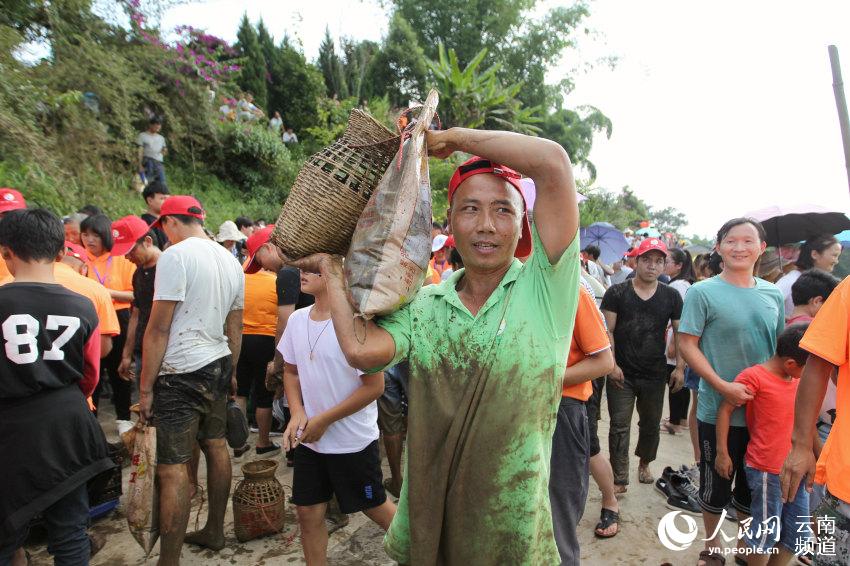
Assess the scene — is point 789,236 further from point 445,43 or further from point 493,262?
point 445,43

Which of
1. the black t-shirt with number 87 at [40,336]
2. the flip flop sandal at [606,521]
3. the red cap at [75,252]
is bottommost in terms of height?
the flip flop sandal at [606,521]

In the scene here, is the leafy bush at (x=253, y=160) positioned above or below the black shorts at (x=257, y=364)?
above

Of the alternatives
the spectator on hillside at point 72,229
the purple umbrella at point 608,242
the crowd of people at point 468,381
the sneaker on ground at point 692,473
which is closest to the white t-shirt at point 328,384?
the crowd of people at point 468,381

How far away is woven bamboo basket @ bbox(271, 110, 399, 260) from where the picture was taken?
5.35 ft

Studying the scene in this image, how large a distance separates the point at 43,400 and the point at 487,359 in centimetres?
249

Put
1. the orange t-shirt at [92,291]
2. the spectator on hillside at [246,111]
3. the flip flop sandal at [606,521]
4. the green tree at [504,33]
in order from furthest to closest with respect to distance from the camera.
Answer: the green tree at [504,33] < the spectator on hillside at [246,111] < the flip flop sandal at [606,521] < the orange t-shirt at [92,291]

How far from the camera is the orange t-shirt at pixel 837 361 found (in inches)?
85.4

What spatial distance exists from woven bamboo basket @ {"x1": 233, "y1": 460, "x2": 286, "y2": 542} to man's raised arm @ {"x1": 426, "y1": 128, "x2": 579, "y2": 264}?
3.05 m

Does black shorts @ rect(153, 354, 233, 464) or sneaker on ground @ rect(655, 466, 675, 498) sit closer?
black shorts @ rect(153, 354, 233, 464)

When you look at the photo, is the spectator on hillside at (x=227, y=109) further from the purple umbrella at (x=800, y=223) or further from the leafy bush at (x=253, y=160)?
the purple umbrella at (x=800, y=223)

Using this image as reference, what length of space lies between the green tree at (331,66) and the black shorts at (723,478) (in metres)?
22.2

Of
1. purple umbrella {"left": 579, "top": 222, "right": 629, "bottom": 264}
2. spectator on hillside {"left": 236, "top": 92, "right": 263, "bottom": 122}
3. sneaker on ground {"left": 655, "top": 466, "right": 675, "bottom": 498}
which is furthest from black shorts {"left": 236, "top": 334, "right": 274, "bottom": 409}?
spectator on hillside {"left": 236, "top": 92, "right": 263, "bottom": 122}

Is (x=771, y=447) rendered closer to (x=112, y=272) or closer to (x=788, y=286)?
(x=788, y=286)

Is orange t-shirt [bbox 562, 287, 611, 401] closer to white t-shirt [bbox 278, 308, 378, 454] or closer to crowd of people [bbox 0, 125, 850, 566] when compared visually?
crowd of people [bbox 0, 125, 850, 566]
